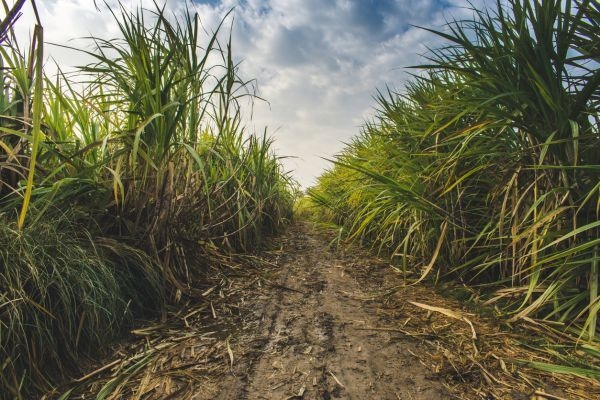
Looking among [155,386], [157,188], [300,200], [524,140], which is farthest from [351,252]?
[300,200]

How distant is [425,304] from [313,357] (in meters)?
0.72

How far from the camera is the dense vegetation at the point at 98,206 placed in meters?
1.11

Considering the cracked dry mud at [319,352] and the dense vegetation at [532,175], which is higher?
the dense vegetation at [532,175]

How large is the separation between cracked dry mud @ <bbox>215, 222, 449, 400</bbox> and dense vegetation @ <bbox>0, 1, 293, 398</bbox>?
0.47 meters

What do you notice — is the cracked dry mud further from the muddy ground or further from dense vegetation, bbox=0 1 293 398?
dense vegetation, bbox=0 1 293 398

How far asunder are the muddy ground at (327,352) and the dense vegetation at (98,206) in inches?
6.3

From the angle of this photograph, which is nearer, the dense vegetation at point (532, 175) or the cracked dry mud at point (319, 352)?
the cracked dry mud at point (319, 352)

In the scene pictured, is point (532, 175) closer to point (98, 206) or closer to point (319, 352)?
point (319, 352)

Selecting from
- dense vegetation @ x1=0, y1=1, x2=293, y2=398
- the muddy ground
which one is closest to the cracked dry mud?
the muddy ground

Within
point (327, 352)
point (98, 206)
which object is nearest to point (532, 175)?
point (327, 352)

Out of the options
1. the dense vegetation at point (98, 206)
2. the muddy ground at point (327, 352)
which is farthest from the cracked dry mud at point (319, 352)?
the dense vegetation at point (98, 206)

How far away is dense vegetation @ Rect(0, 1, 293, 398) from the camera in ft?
3.63

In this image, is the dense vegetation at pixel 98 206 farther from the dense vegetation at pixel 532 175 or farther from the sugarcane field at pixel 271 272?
the dense vegetation at pixel 532 175

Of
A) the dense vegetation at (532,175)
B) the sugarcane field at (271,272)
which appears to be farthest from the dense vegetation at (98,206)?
the dense vegetation at (532,175)
